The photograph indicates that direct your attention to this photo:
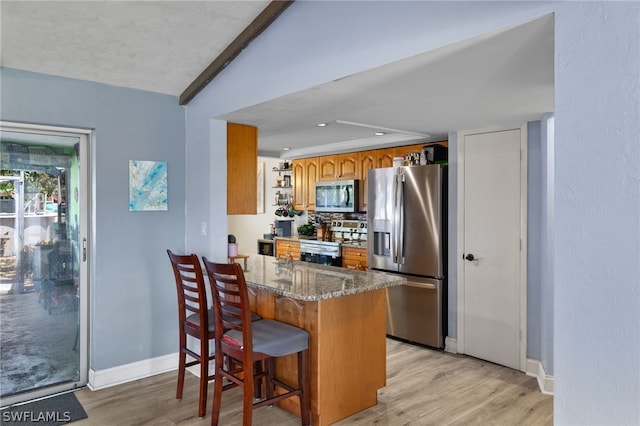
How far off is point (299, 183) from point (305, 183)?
150 mm

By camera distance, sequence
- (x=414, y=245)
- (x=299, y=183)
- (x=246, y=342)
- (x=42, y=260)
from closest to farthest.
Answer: (x=246, y=342)
(x=42, y=260)
(x=414, y=245)
(x=299, y=183)

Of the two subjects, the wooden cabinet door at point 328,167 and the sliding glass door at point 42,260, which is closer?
the sliding glass door at point 42,260

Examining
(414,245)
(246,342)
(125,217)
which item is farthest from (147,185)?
(414,245)

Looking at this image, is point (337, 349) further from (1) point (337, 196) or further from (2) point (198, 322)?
(1) point (337, 196)

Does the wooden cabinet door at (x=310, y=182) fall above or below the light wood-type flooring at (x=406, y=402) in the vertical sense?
above

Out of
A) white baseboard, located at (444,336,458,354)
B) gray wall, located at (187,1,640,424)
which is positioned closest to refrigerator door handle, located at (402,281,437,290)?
white baseboard, located at (444,336,458,354)

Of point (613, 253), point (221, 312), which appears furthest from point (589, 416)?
point (221, 312)

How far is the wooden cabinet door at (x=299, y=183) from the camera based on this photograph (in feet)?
21.3

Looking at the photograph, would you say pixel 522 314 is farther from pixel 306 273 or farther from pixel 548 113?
pixel 306 273

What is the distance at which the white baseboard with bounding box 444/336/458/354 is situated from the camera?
4.22m

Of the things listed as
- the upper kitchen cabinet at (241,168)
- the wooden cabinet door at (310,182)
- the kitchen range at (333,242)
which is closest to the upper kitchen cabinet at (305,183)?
the wooden cabinet door at (310,182)

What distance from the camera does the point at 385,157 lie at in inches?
208

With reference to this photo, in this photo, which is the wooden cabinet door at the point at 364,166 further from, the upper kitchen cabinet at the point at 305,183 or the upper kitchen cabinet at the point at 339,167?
the upper kitchen cabinet at the point at 305,183

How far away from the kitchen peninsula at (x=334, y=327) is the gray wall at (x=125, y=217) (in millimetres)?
970
